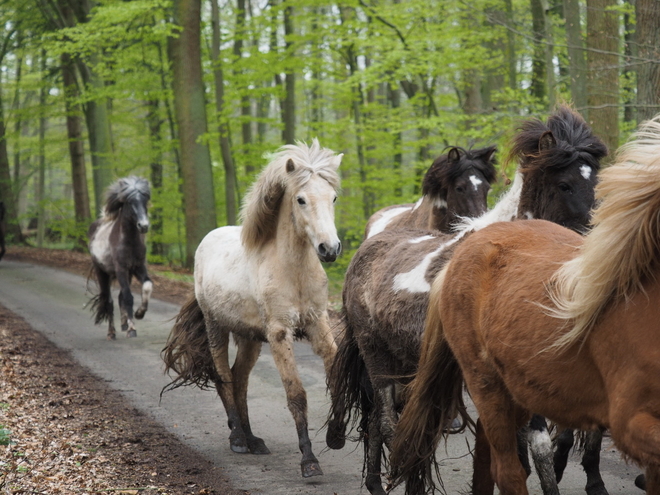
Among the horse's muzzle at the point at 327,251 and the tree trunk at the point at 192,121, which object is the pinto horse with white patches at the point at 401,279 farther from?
the tree trunk at the point at 192,121

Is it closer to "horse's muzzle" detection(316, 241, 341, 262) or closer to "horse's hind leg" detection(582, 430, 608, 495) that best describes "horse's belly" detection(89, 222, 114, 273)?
"horse's muzzle" detection(316, 241, 341, 262)

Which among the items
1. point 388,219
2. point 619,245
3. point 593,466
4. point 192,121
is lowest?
point 593,466

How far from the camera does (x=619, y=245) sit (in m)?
2.81

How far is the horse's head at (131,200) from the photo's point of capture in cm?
1273

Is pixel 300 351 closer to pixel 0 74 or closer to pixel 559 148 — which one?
pixel 559 148

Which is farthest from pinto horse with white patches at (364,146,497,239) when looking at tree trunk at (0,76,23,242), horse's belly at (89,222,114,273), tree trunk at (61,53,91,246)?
tree trunk at (0,76,23,242)

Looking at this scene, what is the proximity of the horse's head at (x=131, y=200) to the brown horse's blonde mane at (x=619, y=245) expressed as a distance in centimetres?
1038

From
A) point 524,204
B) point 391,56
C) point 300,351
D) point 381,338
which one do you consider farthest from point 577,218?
point 391,56

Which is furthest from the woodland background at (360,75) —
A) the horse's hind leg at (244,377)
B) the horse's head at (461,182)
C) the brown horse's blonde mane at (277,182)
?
the horse's hind leg at (244,377)

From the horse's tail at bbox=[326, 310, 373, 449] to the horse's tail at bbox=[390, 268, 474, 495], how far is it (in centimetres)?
102

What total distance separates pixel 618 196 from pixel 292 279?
3594 mm

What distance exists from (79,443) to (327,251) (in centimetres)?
273

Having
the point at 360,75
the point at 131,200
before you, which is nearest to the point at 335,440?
the point at 131,200

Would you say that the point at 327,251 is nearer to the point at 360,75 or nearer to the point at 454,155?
the point at 454,155
